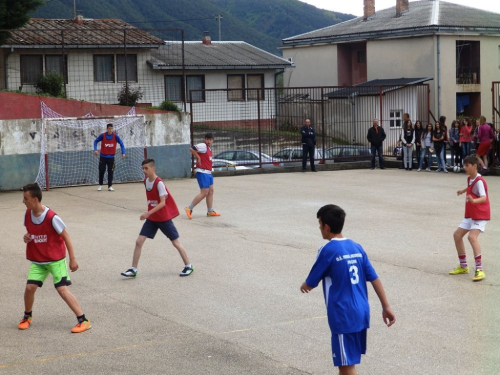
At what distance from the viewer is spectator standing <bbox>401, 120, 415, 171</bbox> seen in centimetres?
2578

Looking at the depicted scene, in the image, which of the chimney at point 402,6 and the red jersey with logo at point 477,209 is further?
the chimney at point 402,6

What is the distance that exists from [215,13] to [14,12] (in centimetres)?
11374

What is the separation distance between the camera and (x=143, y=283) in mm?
10234

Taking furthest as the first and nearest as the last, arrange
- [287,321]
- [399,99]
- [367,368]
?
[399,99] < [287,321] < [367,368]

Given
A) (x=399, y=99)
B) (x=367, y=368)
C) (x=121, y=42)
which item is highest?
(x=121, y=42)

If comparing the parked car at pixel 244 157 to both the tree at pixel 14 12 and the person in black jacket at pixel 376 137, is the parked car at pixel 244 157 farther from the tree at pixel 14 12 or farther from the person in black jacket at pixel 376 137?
the tree at pixel 14 12

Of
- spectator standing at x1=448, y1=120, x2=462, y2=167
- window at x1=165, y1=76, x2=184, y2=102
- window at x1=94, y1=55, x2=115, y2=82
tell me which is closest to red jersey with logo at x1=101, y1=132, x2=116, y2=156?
spectator standing at x1=448, y1=120, x2=462, y2=167

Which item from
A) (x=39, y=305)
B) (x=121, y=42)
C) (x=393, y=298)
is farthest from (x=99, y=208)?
(x=121, y=42)

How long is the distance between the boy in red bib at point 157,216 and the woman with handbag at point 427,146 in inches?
636

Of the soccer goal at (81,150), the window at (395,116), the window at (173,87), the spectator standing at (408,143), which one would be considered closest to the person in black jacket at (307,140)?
the spectator standing at (408,143)

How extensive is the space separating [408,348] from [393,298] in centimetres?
195

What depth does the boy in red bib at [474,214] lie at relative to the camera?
33.4 ft

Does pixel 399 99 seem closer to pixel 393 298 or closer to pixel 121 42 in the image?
pixel 121 42

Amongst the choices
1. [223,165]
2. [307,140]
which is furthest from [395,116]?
[223,165]
